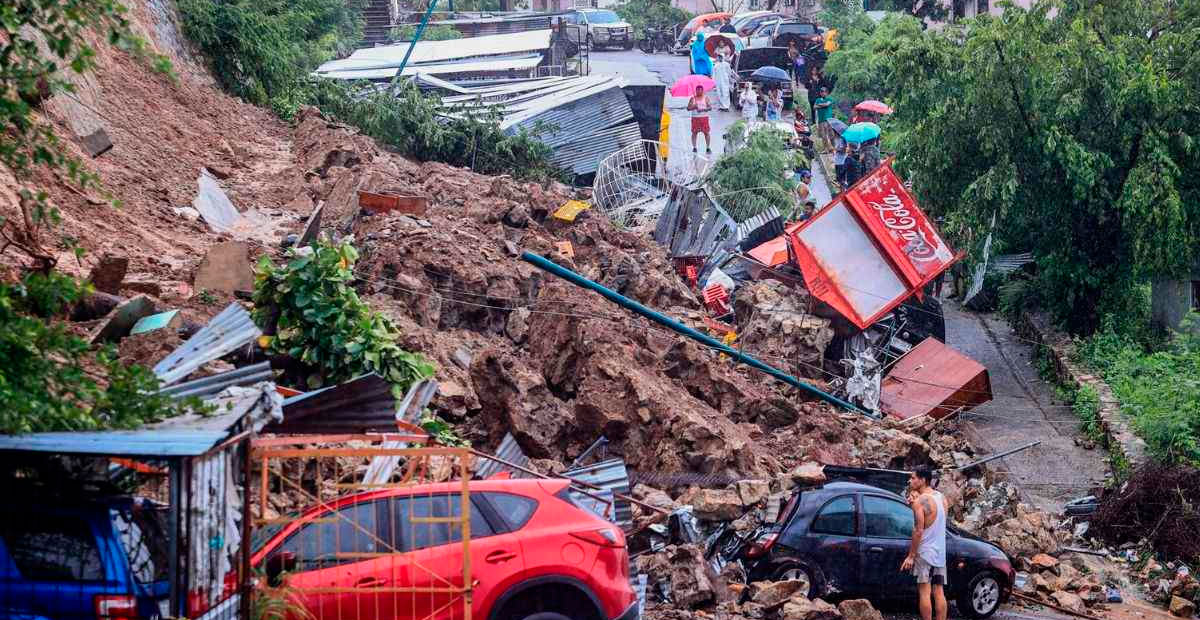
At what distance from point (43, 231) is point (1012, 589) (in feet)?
32.2

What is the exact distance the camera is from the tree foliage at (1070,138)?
18484 mm

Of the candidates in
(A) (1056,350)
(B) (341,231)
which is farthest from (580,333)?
(A) (1056,350)

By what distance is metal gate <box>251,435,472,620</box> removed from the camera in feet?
21.7

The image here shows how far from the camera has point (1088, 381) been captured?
18219mm

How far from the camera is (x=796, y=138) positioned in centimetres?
3108

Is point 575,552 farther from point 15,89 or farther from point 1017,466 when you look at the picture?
point 1017,466

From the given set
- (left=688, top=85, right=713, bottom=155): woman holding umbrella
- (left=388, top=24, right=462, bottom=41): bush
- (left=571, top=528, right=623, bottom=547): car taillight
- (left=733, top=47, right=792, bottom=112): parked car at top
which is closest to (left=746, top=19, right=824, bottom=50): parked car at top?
(left=733, top=47, right=792, bottom=112): parked car at top

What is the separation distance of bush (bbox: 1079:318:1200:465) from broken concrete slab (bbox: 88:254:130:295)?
38.5 ft

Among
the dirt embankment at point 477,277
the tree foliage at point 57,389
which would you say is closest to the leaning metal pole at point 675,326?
the dirt embankment at point 477,277

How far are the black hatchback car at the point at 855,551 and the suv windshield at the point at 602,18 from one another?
40796 mm

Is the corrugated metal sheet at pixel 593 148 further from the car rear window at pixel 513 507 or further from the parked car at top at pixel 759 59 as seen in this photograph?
the car rear window at pixel 513 507

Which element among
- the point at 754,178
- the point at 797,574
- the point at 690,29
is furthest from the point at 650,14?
the point at 797,574

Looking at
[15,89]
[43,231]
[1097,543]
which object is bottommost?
[1097,543]

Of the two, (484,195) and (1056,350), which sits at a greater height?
(484,195)
